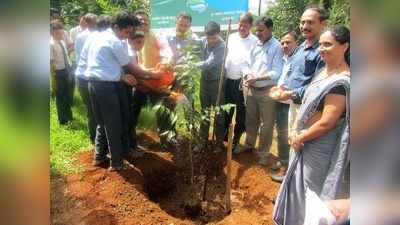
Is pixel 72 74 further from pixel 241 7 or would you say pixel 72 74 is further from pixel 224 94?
pixel 241 7

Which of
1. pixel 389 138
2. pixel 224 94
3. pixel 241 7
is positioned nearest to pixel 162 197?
pixel 224 94

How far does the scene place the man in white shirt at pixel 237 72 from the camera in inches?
124

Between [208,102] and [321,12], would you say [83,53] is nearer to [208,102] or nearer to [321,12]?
[208,102]

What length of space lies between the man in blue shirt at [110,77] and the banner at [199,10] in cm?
26

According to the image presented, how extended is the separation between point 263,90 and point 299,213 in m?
1.04

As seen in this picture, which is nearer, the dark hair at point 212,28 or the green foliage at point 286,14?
the green foliage at point 286,14

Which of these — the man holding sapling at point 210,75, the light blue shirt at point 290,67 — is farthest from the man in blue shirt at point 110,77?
the light blue shirt at point 290,67

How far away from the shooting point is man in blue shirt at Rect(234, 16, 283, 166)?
9.80 ft

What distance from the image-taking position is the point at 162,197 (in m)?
3.48

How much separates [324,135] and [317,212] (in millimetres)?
449

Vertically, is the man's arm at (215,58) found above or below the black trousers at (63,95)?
above

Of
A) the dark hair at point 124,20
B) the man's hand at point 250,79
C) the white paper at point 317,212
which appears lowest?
the white paper at point 317,212

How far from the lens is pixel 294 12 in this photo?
8.54 feet

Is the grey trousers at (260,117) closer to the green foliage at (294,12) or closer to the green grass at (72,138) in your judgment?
the green foliage at (294,12)
